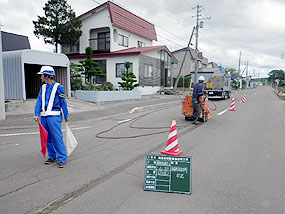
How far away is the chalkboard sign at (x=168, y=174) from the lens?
386 centimetres

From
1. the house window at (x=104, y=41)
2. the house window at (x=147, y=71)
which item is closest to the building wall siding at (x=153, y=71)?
the house window at (x=147, y=71)

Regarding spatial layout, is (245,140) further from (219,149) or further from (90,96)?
(90,96)

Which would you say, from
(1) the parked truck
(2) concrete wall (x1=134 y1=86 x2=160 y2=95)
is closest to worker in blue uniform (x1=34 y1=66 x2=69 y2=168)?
(2) concrete wall (x1=134 y1=86 x2=160 y2=95)

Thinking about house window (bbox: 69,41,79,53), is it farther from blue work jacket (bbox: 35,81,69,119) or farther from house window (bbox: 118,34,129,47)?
blue work jacket (bbox: 35,81,69,119)

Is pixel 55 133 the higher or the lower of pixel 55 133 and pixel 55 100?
the lower

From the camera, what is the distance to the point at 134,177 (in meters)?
4.49

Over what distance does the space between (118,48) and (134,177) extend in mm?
23545

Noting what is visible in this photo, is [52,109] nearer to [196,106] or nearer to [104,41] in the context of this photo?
[196,106]

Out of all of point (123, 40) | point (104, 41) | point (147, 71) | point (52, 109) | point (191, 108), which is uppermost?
point (123, 40)

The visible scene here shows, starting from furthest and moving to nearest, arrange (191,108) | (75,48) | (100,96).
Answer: (75,48) < (100,96) < (191,108)

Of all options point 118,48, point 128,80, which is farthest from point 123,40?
point 128,80

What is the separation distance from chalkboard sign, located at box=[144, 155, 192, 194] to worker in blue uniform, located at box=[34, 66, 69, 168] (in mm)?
2061

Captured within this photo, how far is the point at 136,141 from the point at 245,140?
3.49 metres

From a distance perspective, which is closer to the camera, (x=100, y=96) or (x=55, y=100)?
(x=55, y=100)
